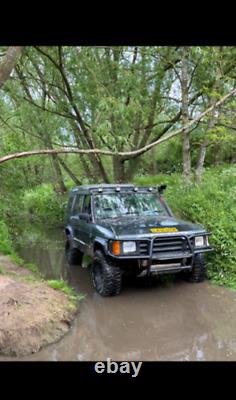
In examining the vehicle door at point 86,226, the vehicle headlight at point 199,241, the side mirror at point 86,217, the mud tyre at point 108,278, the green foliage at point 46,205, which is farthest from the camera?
the green foliage at point 46,205

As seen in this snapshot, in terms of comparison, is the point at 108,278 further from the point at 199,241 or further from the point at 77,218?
the point at 77,218

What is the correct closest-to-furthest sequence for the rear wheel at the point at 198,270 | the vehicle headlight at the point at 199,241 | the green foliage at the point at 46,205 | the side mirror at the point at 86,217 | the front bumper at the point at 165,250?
1. the front bumper at the point at 165,250
2. the vehicle headlight at the point at 199,241
3. the rear wheel at the point at 198,270
4. the side mirror at the point at 86,217
5. the green foliage at the point at 46,205

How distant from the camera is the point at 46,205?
53.9ft

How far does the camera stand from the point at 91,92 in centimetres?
1155

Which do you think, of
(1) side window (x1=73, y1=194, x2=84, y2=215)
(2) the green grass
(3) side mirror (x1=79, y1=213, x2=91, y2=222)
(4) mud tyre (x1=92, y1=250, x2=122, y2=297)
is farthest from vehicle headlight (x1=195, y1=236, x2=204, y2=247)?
(2) the green grass

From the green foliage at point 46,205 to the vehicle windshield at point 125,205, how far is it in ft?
28.1

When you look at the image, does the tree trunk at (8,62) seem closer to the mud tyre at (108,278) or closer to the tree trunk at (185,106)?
the mud tyre at (108,278)

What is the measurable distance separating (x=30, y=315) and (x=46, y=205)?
1213 cm

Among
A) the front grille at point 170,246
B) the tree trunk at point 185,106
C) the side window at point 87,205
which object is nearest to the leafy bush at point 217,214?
the tree trunk at point 185,106

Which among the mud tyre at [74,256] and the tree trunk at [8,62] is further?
the mud tyre at [74,256]

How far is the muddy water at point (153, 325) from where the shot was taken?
13.4 ft

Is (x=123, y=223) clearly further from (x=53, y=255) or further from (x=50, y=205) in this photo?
(x=50, y=205)

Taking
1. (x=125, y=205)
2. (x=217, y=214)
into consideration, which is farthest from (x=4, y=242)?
(x=217, y=214)
